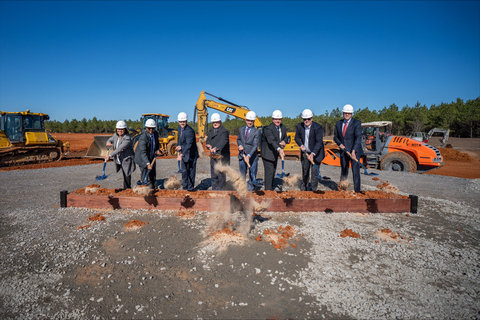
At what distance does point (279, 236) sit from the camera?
151 inches

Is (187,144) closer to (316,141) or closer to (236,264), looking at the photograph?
(316,141)

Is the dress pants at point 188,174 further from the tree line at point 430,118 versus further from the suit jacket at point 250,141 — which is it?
the tree line at point 430,118

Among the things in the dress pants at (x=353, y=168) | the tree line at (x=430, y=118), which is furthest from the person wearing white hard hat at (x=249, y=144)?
the tree line at (x=430, y=118)

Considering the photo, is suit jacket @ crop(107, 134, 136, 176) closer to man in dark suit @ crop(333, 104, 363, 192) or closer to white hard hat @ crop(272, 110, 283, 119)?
white hard hat @ crop(272, 110, 283, 119)

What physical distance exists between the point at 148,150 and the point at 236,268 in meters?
3.63

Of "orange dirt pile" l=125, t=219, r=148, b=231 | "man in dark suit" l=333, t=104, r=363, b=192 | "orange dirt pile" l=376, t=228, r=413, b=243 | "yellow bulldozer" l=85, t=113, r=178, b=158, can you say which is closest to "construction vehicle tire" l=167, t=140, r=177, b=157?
"yellow bulldozer" l=85, t=113, r=178, b=158

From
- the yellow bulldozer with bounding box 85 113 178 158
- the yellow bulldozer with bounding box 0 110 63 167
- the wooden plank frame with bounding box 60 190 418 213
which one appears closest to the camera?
the wooden plank frame with bounding box 60 190 418 213

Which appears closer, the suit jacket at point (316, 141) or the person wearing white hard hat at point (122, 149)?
the person wearing white hard hat at point (122, 149)

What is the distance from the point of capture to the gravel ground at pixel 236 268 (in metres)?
2.41

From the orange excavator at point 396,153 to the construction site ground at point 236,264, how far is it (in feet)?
17.7

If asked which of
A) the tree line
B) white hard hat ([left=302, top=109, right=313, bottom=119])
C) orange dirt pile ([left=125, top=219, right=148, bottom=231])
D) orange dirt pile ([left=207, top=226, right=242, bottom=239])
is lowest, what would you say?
orange dirt pile ([left=207, top=226, right=242, bottom=239])

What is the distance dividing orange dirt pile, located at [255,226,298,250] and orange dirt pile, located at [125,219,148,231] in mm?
1975

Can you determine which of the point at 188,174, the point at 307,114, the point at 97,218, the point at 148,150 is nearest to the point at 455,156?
the point at 307,114

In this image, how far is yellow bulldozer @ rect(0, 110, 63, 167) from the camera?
11.7 metres
